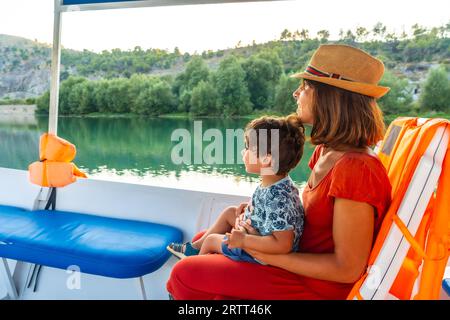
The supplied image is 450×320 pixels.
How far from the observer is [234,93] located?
22.6 feet

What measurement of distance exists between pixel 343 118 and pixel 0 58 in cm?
1624

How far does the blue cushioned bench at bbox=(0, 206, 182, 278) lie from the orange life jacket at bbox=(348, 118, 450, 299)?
1.04 metres

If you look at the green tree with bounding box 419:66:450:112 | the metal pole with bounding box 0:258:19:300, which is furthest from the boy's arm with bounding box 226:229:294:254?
the green tree with bounding box 419:66:450:112

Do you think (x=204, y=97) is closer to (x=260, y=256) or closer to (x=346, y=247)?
(x=260, y=256)

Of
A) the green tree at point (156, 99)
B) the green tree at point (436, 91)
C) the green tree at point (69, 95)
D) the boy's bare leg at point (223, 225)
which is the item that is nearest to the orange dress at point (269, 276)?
the boy's bare leg at point (223, 225)

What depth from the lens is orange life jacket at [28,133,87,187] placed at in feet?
8.13

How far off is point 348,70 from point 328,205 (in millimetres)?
452

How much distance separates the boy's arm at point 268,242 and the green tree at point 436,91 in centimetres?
498

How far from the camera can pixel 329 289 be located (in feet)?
4.38

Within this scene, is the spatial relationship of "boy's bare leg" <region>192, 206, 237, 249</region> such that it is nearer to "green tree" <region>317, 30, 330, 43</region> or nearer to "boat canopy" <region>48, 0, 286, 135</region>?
"boat canopy" <region>48, 0, 286, 135</region>

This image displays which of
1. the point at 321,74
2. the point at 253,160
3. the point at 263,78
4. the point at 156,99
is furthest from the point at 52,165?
the point at 156,99

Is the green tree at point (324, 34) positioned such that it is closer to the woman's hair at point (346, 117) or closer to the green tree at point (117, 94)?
the green tree at point (117, 94)

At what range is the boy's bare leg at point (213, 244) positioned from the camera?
1.55 m

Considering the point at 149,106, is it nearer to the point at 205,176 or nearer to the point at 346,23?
the point at 346,23
